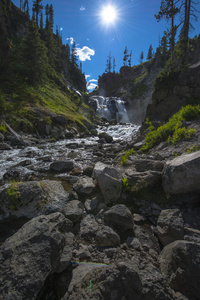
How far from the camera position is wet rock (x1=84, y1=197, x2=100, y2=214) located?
13.2 feet

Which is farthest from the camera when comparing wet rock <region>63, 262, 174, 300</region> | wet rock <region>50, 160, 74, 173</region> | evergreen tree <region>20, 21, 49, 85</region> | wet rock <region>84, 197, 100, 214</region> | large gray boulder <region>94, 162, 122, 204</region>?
evergreen tree <region>20, 21, 49, 85</region>

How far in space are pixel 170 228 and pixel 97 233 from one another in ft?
5.07

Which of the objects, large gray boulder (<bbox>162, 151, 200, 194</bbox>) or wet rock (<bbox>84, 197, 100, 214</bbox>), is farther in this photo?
wet rock (<bbox>84, 197, 100, 214</bbox>)

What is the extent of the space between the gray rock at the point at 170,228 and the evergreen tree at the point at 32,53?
108 ft

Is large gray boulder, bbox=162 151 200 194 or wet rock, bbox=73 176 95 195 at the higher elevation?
large gray boulder, bbox=162 151 200 194

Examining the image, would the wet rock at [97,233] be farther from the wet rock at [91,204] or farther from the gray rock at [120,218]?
the wet rock at [91,204]

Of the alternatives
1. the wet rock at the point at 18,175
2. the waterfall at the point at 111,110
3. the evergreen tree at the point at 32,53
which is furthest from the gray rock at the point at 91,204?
the waterfall at the point at 111,110

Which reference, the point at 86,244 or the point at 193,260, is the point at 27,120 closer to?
the point at 86,244

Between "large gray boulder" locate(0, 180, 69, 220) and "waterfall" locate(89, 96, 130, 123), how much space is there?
156ft

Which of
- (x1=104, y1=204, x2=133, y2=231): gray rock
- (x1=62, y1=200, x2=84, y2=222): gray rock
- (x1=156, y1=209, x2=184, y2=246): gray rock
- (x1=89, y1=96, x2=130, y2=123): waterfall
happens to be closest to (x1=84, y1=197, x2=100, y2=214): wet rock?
(x1=62, y1=200, x2=84, y2=222): gray rock

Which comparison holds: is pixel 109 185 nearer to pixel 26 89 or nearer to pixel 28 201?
pixel 28 201

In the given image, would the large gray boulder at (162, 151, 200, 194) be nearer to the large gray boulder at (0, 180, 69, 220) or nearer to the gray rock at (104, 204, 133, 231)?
the gray rock at (104, 204, 133, 231)

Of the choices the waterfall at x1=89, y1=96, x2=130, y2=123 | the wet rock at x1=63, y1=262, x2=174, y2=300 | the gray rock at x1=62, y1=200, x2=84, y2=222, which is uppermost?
the waterfall at x1=89, y1=96, x2=130, y2=123

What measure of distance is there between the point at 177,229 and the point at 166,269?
87cm
